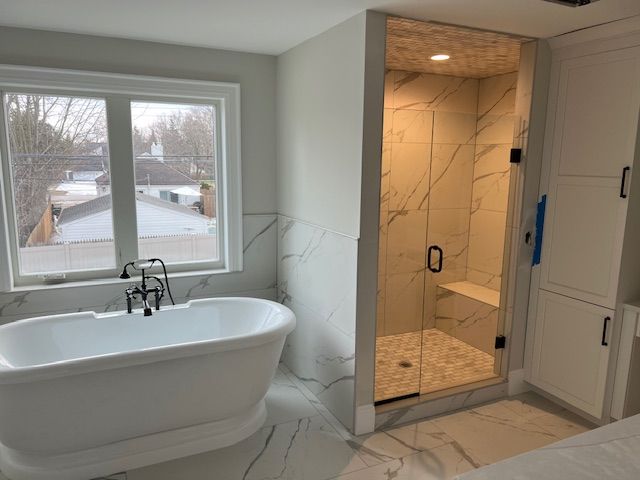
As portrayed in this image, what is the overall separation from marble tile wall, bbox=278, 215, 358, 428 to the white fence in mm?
622

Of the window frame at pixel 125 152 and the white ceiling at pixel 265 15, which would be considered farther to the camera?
the window frame at pixel 125 152

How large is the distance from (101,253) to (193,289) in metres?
0.68

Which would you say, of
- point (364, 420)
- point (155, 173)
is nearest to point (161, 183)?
point (155, 173)

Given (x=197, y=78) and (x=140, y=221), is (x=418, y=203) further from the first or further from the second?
(x=140, y=221)

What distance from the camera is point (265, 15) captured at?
2527 mm

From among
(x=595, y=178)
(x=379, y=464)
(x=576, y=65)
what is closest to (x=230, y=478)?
(x=379, y=464)

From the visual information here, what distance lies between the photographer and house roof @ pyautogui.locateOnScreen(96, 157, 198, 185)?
132 inches

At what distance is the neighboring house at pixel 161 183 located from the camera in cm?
333

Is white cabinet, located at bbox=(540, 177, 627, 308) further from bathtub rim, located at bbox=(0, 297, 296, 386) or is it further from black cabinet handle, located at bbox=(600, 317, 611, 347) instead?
bathtub rim, located at bbox=(0, 297, 296, 386)

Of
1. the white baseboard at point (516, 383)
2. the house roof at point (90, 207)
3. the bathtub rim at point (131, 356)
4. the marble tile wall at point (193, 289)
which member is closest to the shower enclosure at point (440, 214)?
the white baseboard at point (516, 383)

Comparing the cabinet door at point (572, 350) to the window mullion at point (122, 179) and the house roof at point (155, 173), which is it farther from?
the window mullion at point (122, 179)

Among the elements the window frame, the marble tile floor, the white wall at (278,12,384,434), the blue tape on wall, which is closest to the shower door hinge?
the blue tape on wall

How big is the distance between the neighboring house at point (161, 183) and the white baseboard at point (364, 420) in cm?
191

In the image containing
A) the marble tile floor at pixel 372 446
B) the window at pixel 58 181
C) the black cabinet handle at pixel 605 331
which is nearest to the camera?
the marble tile floor at pixel 372 446
